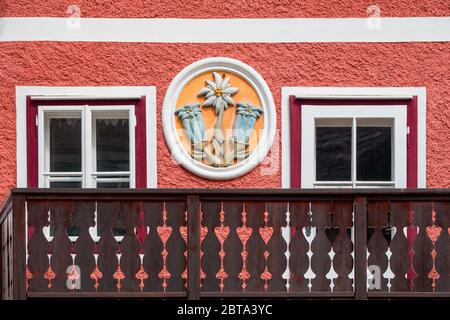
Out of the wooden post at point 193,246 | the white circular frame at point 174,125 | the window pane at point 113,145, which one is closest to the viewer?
the wooden post at point 193,246

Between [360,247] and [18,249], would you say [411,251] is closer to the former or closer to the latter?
[360,247]

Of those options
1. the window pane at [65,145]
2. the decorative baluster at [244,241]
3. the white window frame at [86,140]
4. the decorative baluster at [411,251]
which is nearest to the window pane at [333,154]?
the decorative baluster at [244,241]

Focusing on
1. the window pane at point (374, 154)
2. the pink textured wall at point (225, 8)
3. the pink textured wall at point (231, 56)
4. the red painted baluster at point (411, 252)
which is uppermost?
the pink textured wall at point (225, 8)

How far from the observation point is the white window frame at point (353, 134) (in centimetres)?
1117

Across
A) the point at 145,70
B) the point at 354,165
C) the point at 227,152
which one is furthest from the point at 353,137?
the point at 145,70

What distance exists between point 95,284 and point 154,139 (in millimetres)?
1637

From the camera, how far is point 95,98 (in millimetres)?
11148

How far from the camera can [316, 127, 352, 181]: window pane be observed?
1127 cm

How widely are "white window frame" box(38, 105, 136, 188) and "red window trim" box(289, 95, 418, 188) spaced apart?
1.32 metres

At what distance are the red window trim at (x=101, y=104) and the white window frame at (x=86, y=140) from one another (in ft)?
0.09

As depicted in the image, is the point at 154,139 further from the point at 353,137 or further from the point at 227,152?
the point at 353,137

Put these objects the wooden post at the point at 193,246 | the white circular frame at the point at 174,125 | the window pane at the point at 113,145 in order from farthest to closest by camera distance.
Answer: the window pane at the point at 113,145, the white circular frame at the point at 174,125, the wooden post at the point at 193,246

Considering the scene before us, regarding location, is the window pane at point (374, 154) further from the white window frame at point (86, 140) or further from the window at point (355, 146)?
the white window frame at point (86, 140)

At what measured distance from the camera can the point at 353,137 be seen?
11211 mm
